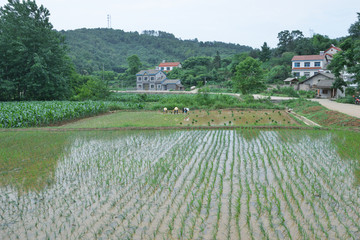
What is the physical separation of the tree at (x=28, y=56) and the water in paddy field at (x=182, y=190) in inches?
849

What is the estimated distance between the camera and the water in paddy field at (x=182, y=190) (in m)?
4.08

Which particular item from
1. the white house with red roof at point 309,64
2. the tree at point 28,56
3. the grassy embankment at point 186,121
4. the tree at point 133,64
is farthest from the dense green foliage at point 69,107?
the tree at point 133,64

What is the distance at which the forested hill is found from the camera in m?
75.9

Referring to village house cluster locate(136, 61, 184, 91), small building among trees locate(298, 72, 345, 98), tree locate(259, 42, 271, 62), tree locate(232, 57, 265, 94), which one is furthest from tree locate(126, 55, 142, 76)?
small building among trees locate(298, 72, 345, 98)

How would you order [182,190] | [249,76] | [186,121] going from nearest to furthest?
[182,190] → [186,121] → [249,76]

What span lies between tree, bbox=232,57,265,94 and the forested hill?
151 feet

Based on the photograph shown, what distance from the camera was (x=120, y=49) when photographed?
98.7 m

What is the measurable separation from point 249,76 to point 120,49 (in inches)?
3134

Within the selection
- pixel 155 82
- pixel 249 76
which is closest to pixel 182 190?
pixel 249 76

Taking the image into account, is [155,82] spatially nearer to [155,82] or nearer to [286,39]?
[155,82]

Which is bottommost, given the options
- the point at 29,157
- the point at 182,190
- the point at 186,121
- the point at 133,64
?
the point at 182,190

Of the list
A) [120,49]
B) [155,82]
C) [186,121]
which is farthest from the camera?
[120,49]

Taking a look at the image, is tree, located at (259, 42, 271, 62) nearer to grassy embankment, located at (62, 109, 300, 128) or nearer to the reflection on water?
grassy embankment, located at (62, 109, 300, 128)

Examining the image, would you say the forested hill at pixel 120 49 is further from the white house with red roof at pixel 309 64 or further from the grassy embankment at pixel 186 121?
the grassy embankment at pixel 186 121
